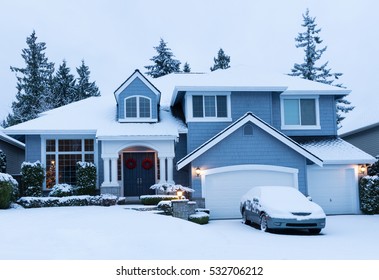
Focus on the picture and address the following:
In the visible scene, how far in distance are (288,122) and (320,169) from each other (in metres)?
3.28

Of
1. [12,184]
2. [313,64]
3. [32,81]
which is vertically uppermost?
[313,64]

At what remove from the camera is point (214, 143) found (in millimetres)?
19109

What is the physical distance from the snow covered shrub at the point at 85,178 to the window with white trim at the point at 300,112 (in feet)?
33.9

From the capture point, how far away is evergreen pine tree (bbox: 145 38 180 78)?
4372 cm

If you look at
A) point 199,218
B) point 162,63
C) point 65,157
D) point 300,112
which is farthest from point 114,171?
point 162,63

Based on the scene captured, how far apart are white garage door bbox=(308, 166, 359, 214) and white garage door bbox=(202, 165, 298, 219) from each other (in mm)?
1502

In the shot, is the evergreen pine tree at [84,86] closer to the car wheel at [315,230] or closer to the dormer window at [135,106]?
the dormer window at [135,106]

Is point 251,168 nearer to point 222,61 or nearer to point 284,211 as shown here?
point 284,211

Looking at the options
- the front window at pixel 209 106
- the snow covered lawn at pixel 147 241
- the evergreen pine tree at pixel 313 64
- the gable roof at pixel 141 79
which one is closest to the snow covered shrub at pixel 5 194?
the snow covered lawn at pixel 147 241

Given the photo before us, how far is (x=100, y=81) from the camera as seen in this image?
179625mm

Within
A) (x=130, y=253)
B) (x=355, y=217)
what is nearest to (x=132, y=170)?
(x=355, y=217)

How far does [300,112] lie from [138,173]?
9252 millimetres

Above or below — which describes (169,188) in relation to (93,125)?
below
